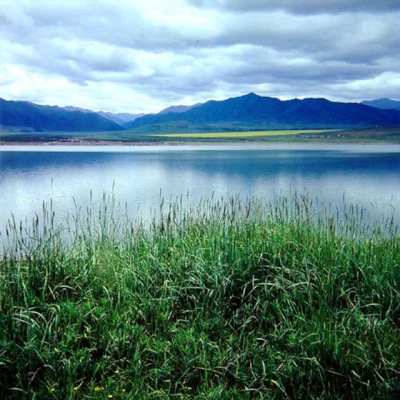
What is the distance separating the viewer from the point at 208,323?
5168 millimetres

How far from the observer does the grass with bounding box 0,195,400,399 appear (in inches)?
175

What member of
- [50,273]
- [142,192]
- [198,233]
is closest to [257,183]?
[142,192]

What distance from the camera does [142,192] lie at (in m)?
27.1

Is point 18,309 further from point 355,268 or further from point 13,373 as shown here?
point 355,268

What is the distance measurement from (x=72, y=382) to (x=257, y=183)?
2758 centimetres

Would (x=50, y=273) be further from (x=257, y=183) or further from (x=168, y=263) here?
(x=257, y=183)

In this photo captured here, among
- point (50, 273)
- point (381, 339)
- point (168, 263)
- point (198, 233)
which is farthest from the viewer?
point (198, 233)

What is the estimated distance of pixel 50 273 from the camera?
592 centimetres

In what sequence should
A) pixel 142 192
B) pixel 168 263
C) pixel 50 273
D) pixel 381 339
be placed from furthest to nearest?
pixel 142 192
pixel 168 263
pixel 50 273
pixel 381 339

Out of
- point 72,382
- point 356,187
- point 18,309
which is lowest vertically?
point 356,187

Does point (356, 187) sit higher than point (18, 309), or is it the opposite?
point (18, 309)

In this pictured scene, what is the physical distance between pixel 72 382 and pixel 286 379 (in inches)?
82.8

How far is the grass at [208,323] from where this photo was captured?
14.6 feet

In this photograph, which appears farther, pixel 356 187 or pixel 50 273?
pixel 356 187
